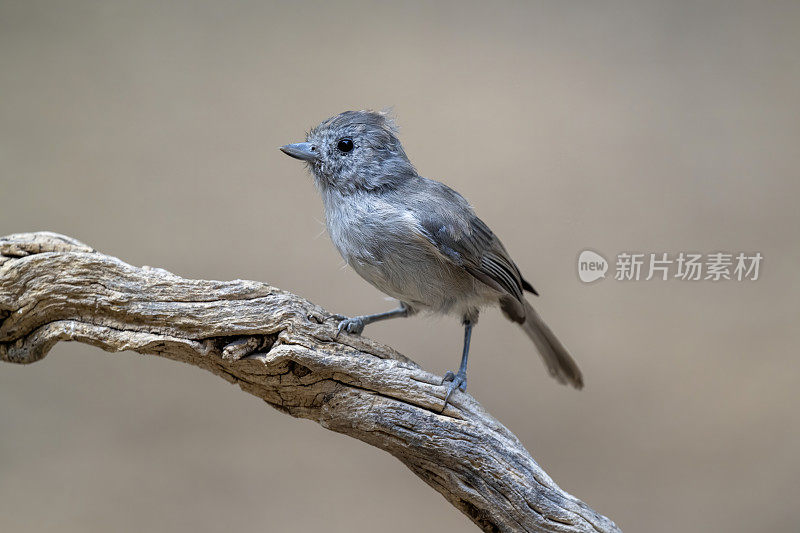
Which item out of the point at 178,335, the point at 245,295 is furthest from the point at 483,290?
the point at 178,335

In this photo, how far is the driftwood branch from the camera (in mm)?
2381

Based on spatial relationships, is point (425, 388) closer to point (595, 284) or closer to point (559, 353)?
point (559, 353)

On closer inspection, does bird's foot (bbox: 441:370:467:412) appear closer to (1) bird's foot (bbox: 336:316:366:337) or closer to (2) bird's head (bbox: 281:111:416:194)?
(1) bird's foot (bbox: 336:316:366:337)

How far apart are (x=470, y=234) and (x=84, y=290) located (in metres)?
1.44

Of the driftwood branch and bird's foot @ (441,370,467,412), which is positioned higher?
bird's foot @ (441,370,467,412)

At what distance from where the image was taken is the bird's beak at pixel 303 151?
98.7 inches

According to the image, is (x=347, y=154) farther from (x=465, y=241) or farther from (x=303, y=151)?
(x=465, y=241)

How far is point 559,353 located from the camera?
3.22 metres

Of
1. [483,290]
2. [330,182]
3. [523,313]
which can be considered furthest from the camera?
[523,313]

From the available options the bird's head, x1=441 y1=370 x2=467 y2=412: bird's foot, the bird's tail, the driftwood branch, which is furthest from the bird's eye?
the bird's tail

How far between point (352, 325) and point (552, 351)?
3.78ft

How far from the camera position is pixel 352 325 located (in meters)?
2.56

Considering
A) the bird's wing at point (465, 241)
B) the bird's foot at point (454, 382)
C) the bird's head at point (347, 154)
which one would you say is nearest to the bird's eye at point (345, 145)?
the bird's head at point (347, 154)

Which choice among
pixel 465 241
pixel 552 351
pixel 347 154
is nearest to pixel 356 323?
pixel 465 241
